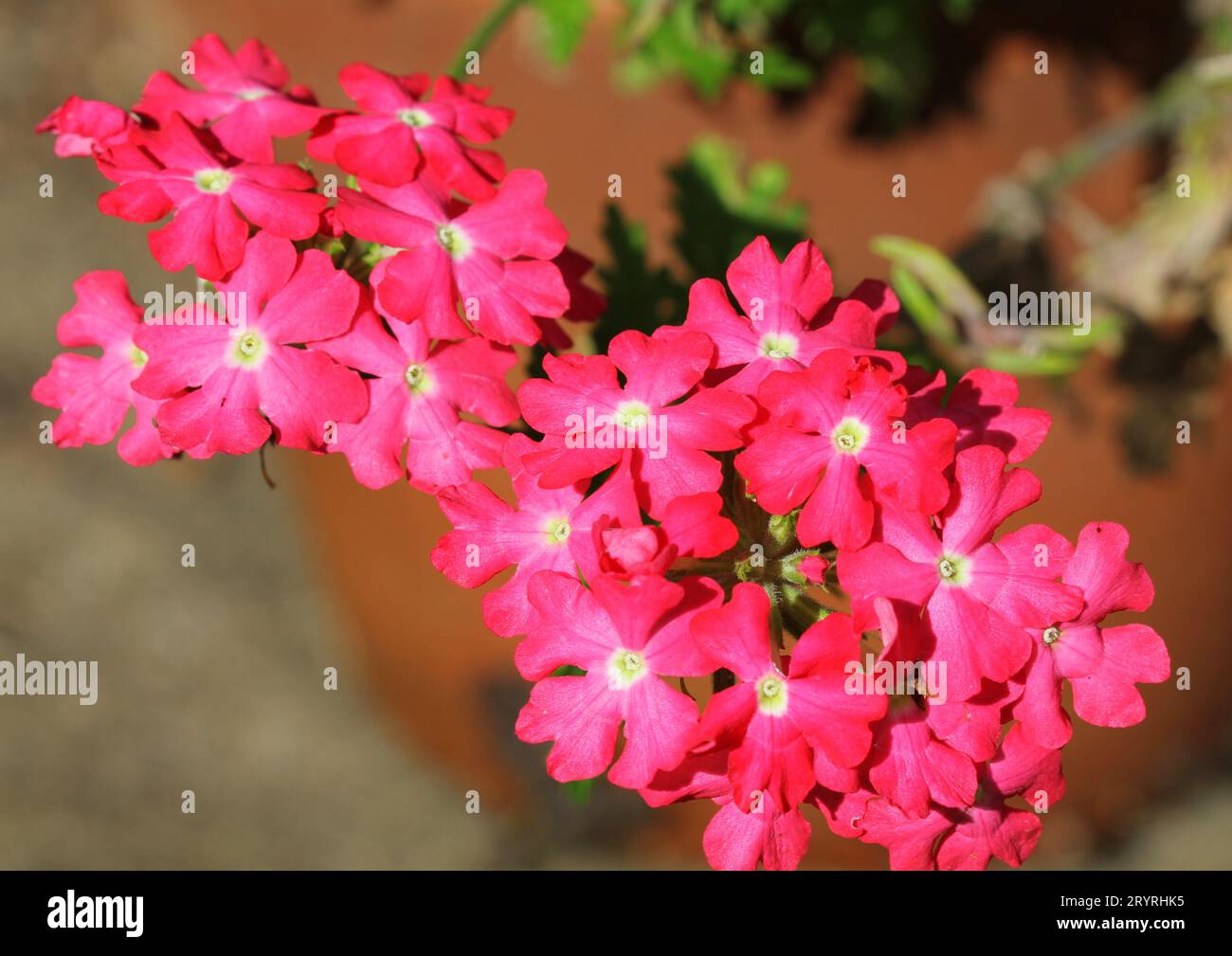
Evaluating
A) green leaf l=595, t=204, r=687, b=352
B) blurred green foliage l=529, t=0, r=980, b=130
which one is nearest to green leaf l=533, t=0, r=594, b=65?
blurred green foliage l=529, t=0, r=980, b=130

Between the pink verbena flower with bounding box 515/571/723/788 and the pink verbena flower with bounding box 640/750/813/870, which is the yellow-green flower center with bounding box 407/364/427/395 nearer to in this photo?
the pink verbena flower with bounding box 515/571/723/788

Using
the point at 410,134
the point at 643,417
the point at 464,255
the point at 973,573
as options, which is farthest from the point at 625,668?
the point at 410,134

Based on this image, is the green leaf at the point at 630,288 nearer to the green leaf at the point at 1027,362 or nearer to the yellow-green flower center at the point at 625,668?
the green leaf at the point at 1027,362

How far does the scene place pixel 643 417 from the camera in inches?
45.8

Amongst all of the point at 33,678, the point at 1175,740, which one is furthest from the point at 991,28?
the point at 33,678

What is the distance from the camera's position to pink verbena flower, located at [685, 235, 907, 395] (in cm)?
126

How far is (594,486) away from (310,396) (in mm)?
339

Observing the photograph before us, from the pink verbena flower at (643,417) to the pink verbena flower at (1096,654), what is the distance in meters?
0.38

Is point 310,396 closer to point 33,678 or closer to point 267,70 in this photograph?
point 267,70

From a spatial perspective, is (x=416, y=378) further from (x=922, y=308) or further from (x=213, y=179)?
(x=922, y=308)

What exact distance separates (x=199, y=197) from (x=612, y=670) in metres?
0.65

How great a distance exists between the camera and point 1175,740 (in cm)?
265
